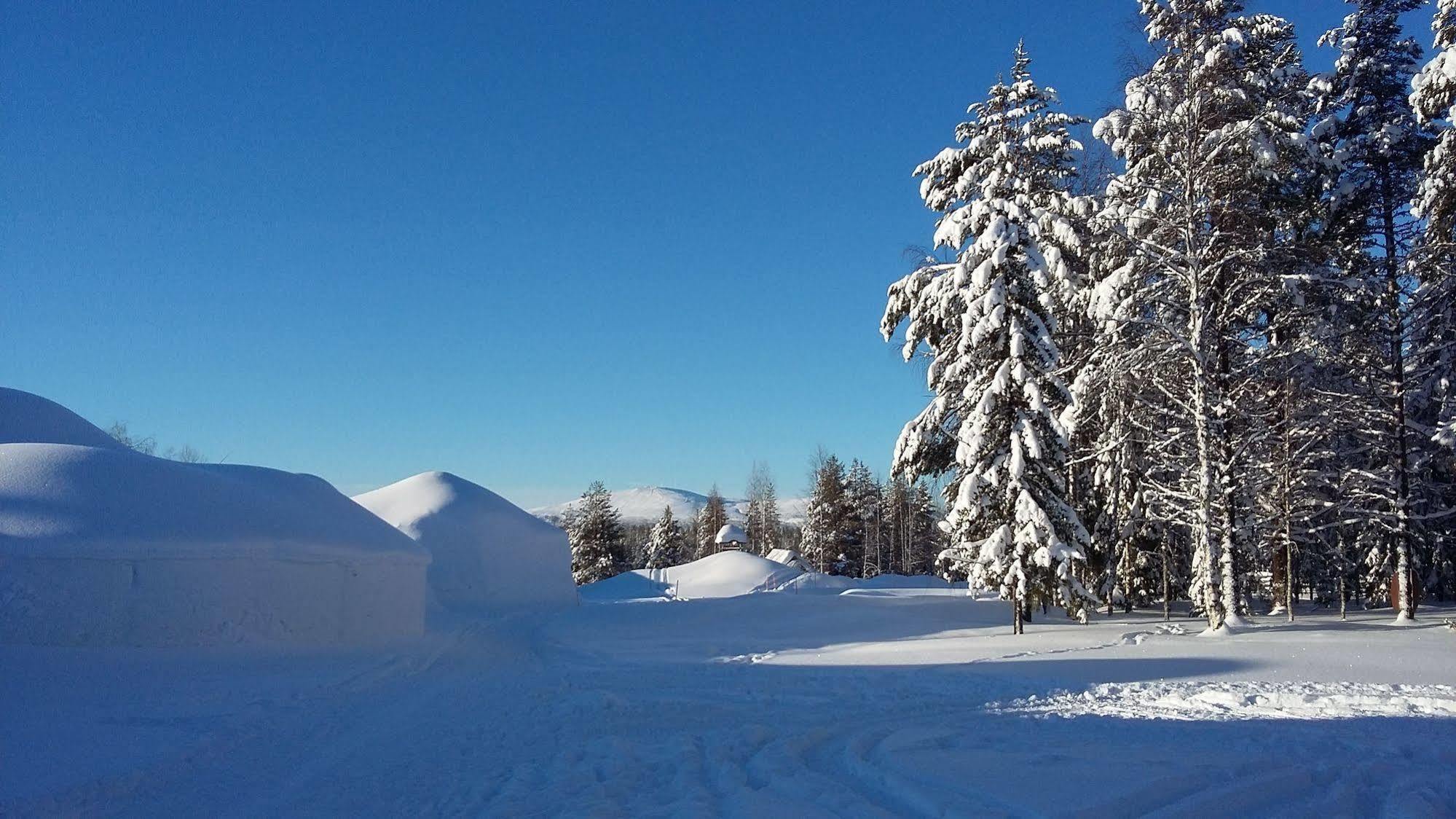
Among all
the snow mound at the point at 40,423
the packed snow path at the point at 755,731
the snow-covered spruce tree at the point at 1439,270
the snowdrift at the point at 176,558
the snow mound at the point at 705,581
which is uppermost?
the snow-covered spruce tree at the point at 1439,270

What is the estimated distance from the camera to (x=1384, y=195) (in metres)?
18.6

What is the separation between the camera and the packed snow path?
5875 mm

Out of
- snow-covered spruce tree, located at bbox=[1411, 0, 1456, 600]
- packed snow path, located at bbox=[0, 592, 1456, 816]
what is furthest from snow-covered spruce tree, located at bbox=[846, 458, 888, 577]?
packed snow path, located at bbox=[0, 592, 1456, 816]

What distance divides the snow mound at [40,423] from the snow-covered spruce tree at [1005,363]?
1918cm

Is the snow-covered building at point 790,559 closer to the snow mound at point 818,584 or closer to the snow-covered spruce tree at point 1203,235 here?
the snow mound at point 818,584

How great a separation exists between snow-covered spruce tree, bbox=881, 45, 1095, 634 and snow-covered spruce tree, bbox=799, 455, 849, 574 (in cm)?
3276

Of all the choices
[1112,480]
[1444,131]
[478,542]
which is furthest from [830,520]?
[1444,131]

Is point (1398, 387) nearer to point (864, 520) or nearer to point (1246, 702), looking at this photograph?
point (1246, 702)

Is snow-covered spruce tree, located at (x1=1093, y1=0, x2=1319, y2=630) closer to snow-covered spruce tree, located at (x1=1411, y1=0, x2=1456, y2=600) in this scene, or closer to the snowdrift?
snow-covered spruce tree, located at (x1=1411, y1=0, x2=1456, y2=600)

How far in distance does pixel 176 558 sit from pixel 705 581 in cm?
2707

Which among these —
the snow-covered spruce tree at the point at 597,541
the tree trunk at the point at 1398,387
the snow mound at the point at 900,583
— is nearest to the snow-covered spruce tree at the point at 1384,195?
the tree trunk at the point at 1398,387

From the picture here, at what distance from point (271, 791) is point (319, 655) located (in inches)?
315

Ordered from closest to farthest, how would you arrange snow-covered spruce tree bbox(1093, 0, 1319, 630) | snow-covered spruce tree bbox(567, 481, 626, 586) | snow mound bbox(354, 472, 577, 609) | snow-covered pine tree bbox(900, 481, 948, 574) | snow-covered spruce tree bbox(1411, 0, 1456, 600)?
snow-covered spruce tree bbox(1093, 0, 1319, 630) < snow-covered spruce tree bbox(1411, 0, 1456, 600) < snow mound bbox(354, 472, 577, 609) < snow-covered spruce tree bbox(567, 481, 626, 586) < snow-covered pine tree bbox(900, 481, 948, 574)

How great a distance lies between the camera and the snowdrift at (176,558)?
12000 millimetres
